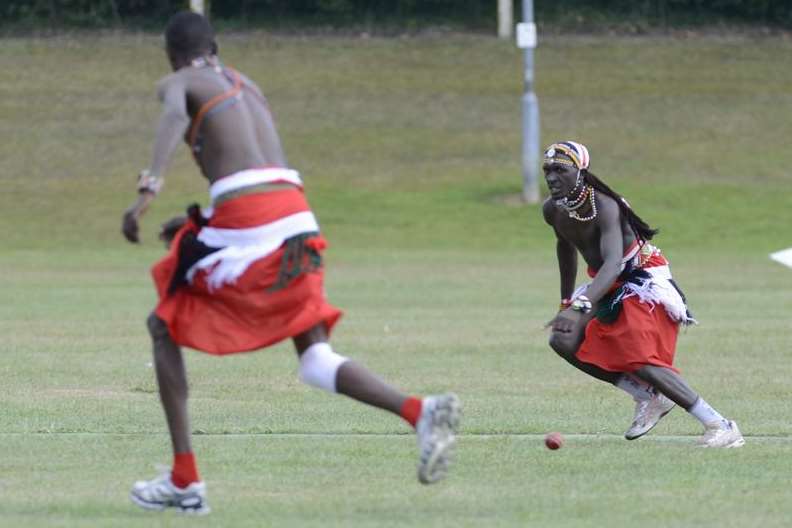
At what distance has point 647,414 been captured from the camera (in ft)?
33.1

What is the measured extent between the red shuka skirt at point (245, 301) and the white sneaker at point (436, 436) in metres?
0.63

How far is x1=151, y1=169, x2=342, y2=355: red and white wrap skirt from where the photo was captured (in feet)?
24.2

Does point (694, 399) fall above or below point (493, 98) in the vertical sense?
above

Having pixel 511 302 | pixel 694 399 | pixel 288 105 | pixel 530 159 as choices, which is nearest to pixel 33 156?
pixel 288 105

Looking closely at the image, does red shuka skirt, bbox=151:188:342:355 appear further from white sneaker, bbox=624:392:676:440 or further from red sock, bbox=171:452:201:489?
white sneaker, bbox=624:392:676:440

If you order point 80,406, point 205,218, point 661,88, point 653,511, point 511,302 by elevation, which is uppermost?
point 205,218

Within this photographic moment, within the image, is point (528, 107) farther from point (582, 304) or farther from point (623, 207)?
point (582, 304)

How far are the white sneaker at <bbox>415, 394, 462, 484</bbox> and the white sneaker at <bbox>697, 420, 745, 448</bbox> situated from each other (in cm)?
292

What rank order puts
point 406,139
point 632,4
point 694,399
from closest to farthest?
point 694,399
point 406,139
point 632,4

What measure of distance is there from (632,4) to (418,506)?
47.1m

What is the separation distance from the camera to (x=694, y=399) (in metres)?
9.94

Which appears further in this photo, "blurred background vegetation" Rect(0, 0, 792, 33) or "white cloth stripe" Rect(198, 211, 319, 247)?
"blurred background vegetation" Rect(0, 0, 792, 33)

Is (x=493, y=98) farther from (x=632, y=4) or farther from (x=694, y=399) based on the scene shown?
(x=694, y=399)

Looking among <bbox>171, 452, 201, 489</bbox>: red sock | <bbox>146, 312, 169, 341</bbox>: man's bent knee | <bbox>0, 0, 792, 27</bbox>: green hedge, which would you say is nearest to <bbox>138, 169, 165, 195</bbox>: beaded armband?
<bbox>146, 312, 169, 341</bbox>: man's bent knee
